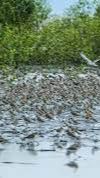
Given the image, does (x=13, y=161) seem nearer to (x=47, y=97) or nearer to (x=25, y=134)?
(x=25, y=134)

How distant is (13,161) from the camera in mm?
9867

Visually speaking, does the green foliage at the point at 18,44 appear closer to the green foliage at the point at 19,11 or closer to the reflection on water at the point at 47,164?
the green foliage at the point at 19,11

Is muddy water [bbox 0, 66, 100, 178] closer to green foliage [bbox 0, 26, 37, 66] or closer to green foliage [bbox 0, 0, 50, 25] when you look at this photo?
green foliage [bbox 0, 26, 37, 66]

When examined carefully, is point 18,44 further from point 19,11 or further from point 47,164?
point 47,164

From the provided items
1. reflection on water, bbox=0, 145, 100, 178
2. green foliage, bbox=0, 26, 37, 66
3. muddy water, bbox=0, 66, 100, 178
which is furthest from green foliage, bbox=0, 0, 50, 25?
reflection on water, bbox=0, 145, 100, 178

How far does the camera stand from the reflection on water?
29.7 ft

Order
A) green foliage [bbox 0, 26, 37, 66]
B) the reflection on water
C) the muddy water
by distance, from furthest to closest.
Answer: green foliage [bbox 0, 26, 37, 66], the muddy water, the reflection on water

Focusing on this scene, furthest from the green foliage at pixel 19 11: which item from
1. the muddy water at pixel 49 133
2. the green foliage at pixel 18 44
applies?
the muddy water at pixel 49 133

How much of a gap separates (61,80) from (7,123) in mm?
11816

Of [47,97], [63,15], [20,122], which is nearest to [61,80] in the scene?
[47,97]

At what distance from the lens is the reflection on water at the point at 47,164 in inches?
356

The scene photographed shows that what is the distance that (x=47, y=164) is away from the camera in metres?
9.73

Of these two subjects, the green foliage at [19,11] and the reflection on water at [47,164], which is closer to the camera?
the reflection on water at [47,164]

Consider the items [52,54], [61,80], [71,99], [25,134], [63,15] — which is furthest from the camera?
[63,15]
